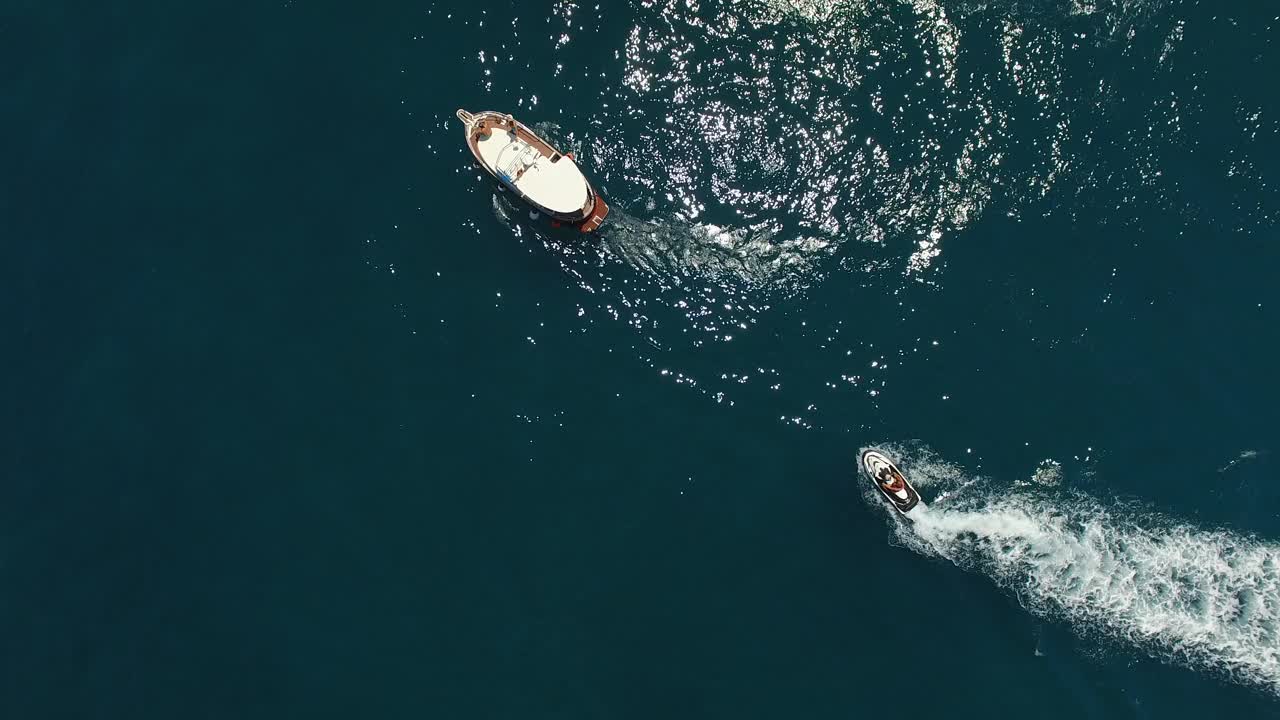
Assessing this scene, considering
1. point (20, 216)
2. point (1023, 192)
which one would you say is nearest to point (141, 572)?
point (20, 216)

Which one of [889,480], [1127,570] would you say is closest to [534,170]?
[889,480]

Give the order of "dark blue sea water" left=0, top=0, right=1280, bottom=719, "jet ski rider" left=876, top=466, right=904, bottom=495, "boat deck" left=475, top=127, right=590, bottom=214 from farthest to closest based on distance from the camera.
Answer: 1. "boat deck" left=475, top=127, right=590, bottom=214
2. "dark blue sea water" left=0, top=0, right=1280, bottom=719
3. "jet ski rider" left=876, top=466, right=904, bottom=495

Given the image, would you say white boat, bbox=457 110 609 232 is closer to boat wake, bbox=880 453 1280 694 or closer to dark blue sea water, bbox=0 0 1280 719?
dark blue sea water, bbox=0 0 1280 719

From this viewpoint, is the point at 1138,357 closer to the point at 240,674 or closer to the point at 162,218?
the point at 240,674

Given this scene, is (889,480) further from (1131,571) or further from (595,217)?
(595,217)

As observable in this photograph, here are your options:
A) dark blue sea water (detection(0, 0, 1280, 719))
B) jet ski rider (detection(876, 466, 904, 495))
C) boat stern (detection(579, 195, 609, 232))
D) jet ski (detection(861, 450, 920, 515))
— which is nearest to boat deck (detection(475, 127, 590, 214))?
boat stern (detection(579, 195, 609, 232))

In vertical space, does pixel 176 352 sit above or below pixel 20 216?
below
